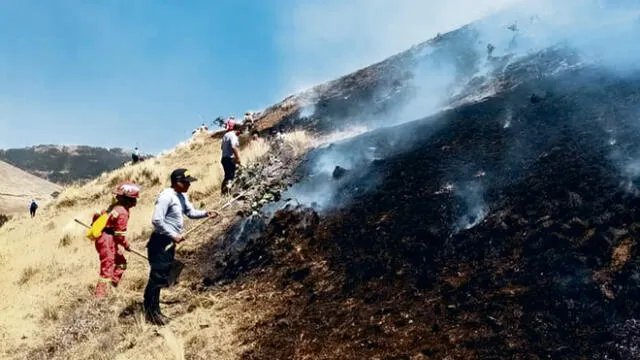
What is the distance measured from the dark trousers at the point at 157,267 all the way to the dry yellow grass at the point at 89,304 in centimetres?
26

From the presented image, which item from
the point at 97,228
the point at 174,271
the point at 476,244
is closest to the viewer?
the point at 476,244

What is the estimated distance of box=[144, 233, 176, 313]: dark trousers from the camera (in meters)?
6.59

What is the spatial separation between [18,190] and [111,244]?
34.5 m

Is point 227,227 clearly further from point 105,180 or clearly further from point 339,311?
point 105,180

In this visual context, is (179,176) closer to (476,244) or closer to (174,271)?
(174,271)

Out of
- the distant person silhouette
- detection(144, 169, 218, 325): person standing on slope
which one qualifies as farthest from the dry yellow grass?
the distant person silhouette

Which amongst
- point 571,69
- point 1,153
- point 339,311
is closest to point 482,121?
point 571,69

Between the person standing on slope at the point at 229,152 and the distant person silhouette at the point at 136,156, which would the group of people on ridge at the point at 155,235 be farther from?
the distant person silhouette at the point at 136,156

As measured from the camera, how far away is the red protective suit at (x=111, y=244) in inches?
291

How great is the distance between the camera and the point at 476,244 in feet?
20.2

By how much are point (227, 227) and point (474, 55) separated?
11.1 m

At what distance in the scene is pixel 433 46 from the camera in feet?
67.9

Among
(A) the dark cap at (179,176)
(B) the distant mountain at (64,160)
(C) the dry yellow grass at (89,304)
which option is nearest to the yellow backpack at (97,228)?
(C) the dry yellow grass at (89,304)

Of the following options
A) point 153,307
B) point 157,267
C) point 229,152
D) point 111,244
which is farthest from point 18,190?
point 157,267
